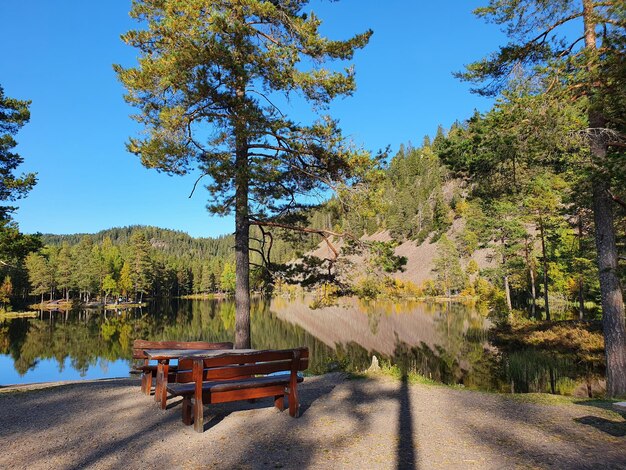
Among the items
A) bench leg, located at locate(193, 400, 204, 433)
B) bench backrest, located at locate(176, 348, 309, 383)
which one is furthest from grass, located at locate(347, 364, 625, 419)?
bench leg, located at locate(193, 400, 204, 433)

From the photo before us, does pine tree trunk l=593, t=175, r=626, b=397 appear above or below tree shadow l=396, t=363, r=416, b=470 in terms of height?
above

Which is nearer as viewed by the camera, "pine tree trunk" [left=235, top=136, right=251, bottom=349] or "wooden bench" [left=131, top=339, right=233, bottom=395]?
"wooden bench" [left=131, top=339, right=233, bottom=395]

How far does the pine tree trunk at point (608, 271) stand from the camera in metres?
8.82

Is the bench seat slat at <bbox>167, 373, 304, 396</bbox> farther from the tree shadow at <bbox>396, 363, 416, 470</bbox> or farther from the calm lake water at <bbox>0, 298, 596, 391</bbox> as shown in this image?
the calm lake water at <bbox>0, 298, 596, 391</bbox>

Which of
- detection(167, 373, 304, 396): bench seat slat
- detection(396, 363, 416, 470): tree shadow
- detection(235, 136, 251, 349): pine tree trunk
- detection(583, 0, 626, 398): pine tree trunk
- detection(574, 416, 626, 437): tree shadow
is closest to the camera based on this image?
detection(396, 363, 416, 470): tree shadow

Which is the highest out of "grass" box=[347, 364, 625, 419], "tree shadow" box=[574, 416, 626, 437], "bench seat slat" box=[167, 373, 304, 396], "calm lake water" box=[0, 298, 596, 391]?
"bench seat slat" box=[167, 373, 304, 396]

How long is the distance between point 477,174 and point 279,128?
5572 millimetres

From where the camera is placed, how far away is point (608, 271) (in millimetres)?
8945

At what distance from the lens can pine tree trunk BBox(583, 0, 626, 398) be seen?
28.9 feet

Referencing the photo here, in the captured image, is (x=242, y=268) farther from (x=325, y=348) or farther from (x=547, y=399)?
(x=325, y=348)

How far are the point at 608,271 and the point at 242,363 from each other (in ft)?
27.9

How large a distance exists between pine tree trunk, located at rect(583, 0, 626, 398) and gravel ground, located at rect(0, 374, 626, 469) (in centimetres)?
311

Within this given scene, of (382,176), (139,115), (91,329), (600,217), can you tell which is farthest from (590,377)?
(91,329)

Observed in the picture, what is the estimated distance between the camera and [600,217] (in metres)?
9.30
